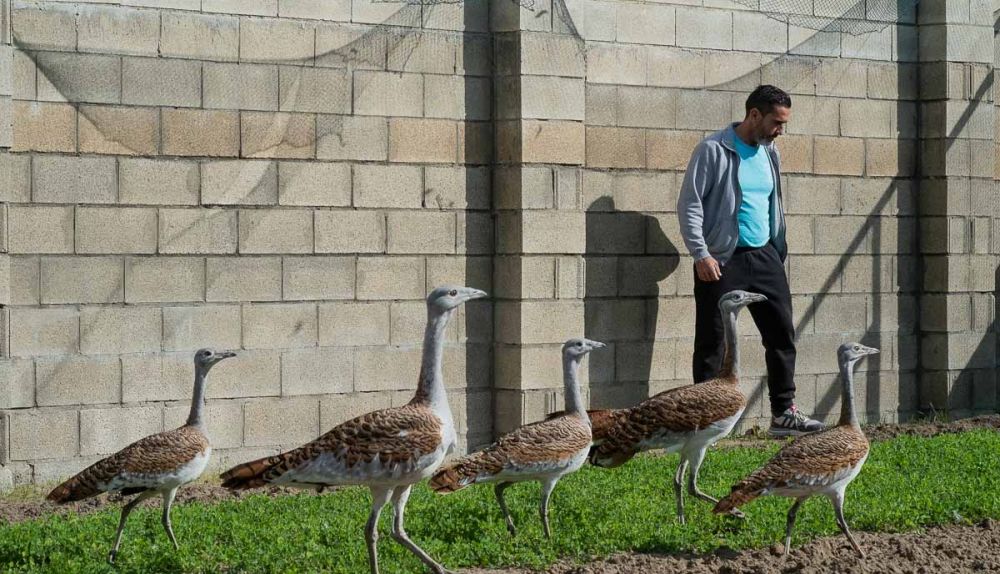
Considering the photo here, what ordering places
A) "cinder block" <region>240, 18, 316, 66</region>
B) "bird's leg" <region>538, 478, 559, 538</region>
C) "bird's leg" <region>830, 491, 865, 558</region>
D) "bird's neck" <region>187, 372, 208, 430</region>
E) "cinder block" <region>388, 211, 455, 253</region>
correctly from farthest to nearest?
"cinder block" <region>388, 211, 455, 253</region> → "cinder block" <region>240, 18, 316, 66</region> → "bird's neck" <region>187, 372, 208, 430</region> → "bird's leg" <region>538, 478, 559, 538</region> → "bird's leg" <region>830, 491, 865, 558</region>

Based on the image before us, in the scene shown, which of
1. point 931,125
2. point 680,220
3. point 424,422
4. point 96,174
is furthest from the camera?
point 931,125

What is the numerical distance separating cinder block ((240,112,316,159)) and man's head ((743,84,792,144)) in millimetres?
3181

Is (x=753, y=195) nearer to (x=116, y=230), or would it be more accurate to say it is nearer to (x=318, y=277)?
(x=318, y=277)

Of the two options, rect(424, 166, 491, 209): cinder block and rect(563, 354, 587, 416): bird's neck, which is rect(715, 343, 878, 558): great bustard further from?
rect(424, 166, 491, 209): cinder block

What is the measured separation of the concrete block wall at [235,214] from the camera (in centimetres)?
963

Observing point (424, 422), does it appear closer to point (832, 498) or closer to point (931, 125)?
point (832, 498)

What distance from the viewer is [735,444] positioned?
11930 millimetres

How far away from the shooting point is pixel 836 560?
310 inches

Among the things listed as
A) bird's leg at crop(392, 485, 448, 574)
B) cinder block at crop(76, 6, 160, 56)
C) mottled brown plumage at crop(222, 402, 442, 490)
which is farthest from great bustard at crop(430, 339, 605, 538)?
cinder block at crop(76, 6, 160, 56)

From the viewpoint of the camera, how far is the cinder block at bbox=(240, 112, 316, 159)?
1030 centimetres

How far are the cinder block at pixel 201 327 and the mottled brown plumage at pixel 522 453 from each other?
2.92 metres

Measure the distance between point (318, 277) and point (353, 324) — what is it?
0.42 metres

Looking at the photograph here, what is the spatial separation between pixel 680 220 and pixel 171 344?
12.3ft

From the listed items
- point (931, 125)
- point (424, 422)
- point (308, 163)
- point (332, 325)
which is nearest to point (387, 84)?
point (308, 163)
